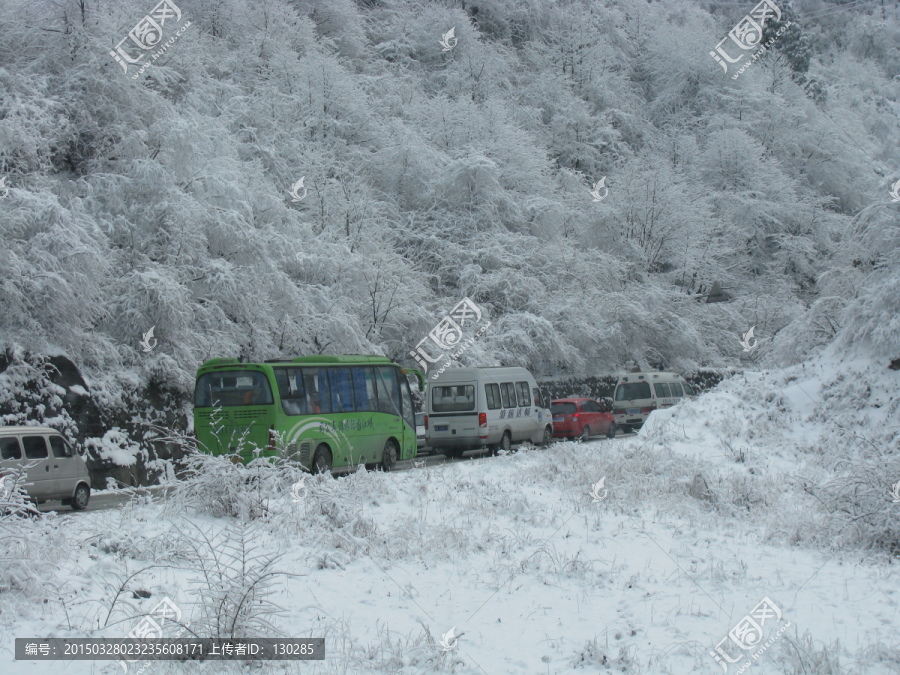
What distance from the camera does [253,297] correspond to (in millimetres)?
22828

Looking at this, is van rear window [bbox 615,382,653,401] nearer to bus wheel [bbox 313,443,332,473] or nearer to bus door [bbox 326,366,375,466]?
bus door [bbox 326,366,375,466]

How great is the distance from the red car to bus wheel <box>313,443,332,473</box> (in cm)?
1148

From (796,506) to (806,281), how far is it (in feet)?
150

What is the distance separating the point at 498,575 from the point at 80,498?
896cm

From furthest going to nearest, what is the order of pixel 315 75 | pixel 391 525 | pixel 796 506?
pixel 315 75 → pixel 796 506 → pixel 391 525

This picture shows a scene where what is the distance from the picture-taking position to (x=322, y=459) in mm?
16578

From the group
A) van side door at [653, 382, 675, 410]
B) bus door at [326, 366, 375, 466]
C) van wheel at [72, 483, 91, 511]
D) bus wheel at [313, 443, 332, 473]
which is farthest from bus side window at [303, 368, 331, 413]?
van side door at [653, 382, 675, 410]

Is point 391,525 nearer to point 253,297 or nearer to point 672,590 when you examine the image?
point 672,590

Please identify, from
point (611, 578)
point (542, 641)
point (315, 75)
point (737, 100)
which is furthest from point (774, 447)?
Answer: point (737, 100)

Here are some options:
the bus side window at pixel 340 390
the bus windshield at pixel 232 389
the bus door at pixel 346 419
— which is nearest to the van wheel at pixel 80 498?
the bus windshield at pixel 232 389

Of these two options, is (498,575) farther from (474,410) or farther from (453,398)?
(453,398)

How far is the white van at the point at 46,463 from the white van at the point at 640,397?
19743 millimetres

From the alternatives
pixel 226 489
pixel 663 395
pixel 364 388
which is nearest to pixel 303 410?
pixel 364 388

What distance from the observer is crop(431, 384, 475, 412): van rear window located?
2175 cm
